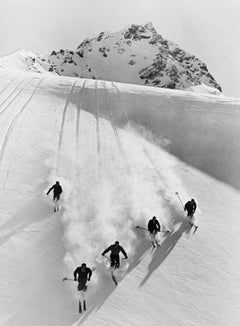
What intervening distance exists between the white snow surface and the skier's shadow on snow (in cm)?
5

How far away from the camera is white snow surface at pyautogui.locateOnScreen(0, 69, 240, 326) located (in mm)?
14641

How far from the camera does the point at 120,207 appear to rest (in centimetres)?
2045

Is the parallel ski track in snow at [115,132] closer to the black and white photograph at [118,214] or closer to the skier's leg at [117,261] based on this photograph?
the black and white photograph at [118,214]

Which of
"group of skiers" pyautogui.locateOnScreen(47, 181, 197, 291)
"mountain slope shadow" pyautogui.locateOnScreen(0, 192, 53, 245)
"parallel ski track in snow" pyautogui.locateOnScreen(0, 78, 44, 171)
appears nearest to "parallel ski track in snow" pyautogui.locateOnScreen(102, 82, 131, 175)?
"group of skiers" pyautogui.locateOnScreen(47, 181, 197, 291)

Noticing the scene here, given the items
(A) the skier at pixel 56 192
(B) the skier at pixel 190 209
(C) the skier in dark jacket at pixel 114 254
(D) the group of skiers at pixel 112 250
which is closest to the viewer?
(D) the group of skiers at pixel 112 250

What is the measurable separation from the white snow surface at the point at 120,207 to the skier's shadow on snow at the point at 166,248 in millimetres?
52

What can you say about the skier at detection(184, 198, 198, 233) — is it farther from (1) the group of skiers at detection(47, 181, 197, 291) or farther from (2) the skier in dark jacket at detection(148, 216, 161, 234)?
(2) the skier in dark jacket at detection(148, 216, 161, 234)

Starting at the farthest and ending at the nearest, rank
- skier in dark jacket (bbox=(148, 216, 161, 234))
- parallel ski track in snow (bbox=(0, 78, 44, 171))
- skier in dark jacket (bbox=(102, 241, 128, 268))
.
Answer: parallel ski track in snow (bbox=(0, 78, 44, 171))
skier in dark jacket (bbox=(148, 216, 161, 234))
skier in dark jacket (bbox=(102, 241, 128, 268))

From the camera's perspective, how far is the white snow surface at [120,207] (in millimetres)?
14641

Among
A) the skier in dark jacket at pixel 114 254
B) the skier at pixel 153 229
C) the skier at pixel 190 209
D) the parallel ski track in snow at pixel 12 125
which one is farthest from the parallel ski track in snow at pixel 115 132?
the skier in dark jacket at pixel 114 254

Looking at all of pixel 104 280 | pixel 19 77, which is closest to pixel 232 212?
pixel 104 280

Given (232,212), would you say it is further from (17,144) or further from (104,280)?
(17,144)

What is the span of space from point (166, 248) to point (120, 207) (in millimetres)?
3684

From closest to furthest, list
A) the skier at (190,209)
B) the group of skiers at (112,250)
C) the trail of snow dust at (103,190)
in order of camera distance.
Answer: the group of skiers at (112,250) → the trail of snow dust at (103,190) → the skier at (190,209)
